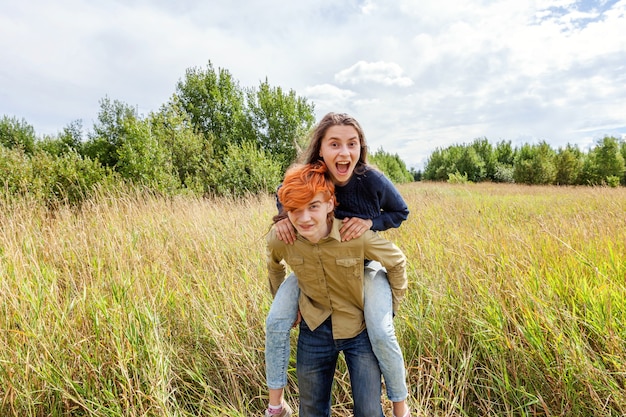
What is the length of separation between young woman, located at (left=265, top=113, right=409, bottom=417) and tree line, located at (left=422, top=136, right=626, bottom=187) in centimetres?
2571

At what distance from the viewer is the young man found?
4.70 feet

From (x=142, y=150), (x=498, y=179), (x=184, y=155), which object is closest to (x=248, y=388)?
(x=142, y=150)

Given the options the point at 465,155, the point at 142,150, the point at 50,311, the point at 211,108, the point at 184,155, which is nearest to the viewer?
the point at 50,311

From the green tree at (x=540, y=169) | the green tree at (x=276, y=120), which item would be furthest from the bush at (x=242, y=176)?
the green tree at (x=540, y=169)

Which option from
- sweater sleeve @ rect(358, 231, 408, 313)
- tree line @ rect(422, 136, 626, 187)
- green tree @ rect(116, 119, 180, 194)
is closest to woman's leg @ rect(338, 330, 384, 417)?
sweater sleeve @ rect(358, 231, 408, 313)

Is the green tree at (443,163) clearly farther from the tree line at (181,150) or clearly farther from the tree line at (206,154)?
the tree line at (181,150)

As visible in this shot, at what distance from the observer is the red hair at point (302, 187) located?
4.56 feet

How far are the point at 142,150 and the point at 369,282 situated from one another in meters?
11.3

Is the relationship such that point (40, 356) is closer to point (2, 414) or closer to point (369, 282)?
point (2, 414)

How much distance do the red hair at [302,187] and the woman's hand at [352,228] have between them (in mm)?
144

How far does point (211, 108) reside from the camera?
73.3ft

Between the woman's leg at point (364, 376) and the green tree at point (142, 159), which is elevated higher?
the green tree at point (142, 159)

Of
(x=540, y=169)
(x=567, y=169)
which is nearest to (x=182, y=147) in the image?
(x=540, y=169)

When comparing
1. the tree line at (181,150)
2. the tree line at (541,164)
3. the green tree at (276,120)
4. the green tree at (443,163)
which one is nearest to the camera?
the tree line at (181,150)
